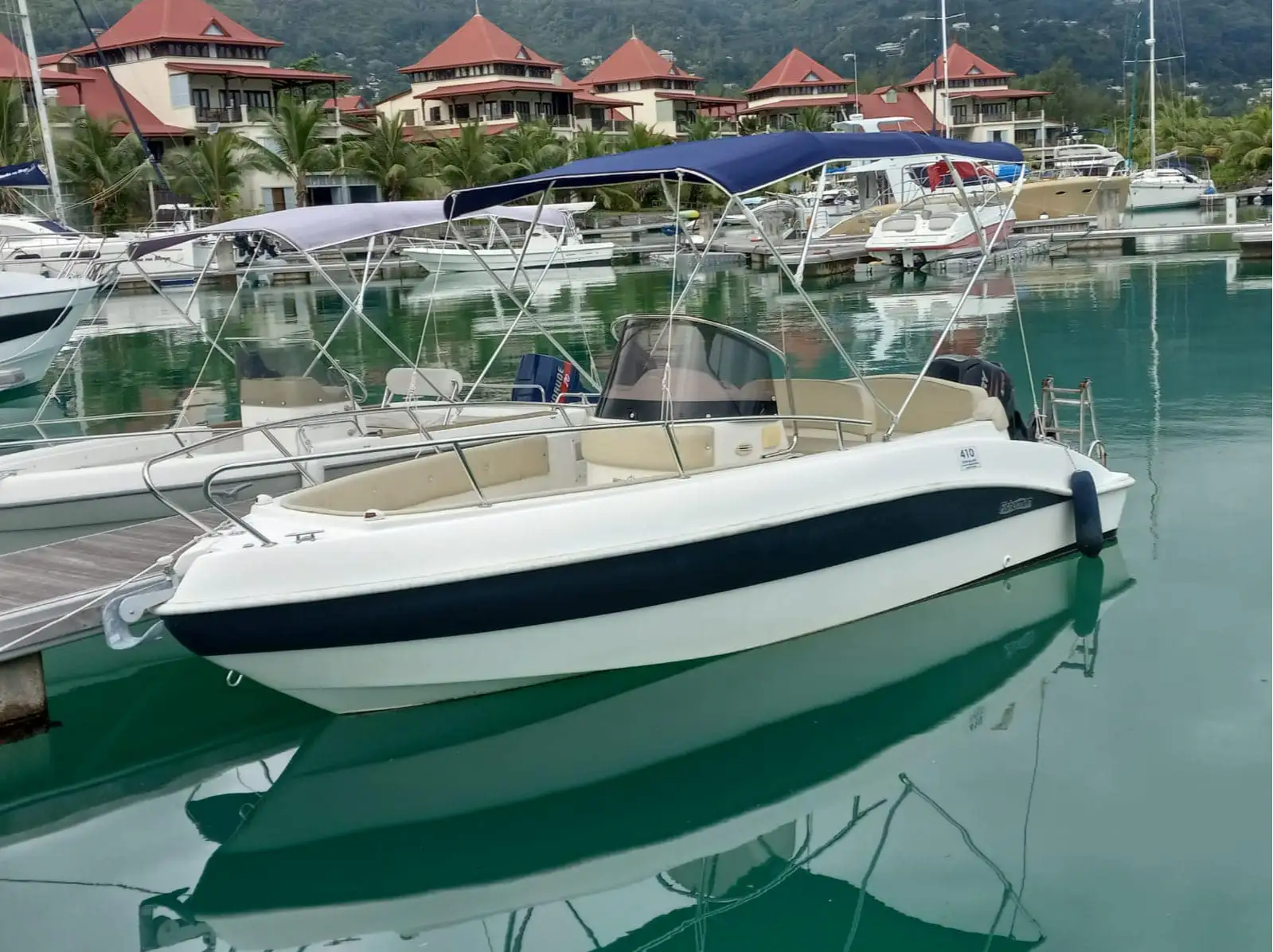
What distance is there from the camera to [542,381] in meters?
12.1

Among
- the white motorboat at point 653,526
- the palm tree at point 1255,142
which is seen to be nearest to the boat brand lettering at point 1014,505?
the white motorboat at point 653,526

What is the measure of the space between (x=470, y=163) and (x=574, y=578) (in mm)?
45447

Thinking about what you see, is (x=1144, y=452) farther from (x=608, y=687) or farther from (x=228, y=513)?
(x=228, y=513)

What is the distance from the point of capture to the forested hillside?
13350 cm

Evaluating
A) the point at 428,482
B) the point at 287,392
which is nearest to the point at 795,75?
the point at 287,392

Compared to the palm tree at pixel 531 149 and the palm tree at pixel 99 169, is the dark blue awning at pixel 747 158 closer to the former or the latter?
the palm tree at pixel 99 169

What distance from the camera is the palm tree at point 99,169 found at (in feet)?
144

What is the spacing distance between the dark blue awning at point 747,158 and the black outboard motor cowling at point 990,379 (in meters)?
1.41

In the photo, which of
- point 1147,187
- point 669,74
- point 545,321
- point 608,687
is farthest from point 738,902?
point 669,74

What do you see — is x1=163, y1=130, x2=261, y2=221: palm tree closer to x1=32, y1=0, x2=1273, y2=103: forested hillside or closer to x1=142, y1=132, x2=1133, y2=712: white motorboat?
x1=142, y1=132, x2=1133, y2=712: white motorboat

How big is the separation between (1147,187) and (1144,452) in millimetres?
45885

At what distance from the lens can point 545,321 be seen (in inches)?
1082

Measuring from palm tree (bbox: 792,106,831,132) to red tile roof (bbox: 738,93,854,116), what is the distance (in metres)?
0.68

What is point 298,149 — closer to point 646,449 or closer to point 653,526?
point 646,449
